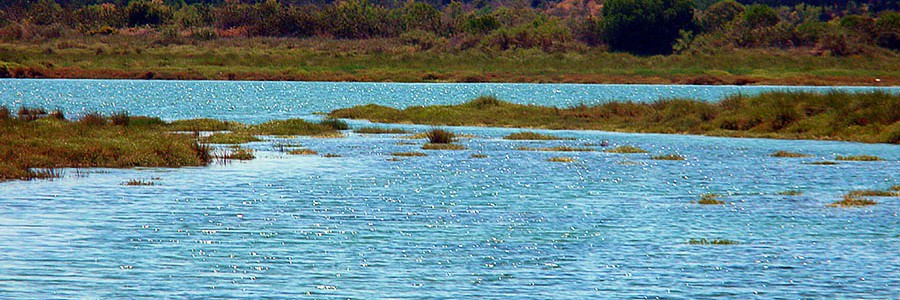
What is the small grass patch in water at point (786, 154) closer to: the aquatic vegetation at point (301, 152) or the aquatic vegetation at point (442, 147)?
the aquatic vegetation at point (442, 147)

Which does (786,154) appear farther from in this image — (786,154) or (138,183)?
(138,183)

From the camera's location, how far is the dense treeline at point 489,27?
14275 cm

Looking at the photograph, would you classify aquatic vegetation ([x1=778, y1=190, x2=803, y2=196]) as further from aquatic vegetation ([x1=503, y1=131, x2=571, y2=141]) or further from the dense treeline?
the dense treeline

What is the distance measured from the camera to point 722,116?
185ft

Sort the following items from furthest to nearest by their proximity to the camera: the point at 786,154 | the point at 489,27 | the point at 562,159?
the point at 489,27 → the point at 786,154 → the point at 562,159

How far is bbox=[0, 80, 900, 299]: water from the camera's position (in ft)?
60.4

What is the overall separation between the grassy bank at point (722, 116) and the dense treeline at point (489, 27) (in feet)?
260

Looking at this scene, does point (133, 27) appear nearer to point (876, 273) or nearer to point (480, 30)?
point (480, 30)

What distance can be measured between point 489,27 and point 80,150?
123 meters

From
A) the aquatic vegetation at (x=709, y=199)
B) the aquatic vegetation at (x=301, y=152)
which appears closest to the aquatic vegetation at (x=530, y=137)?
the aquatic vegetation at (x=301, y=152)

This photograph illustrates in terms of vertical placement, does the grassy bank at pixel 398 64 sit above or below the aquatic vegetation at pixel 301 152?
below

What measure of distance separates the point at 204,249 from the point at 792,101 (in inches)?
1584

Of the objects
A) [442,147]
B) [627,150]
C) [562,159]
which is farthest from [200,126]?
[627,150]

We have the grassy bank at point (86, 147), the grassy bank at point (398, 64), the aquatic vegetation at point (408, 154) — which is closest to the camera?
the grassy bank at point (86, 147)
